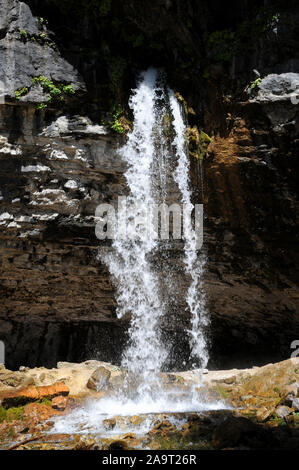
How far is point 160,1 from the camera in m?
7.66

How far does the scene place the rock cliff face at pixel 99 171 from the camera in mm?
7180

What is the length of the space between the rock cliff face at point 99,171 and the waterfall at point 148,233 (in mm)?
353

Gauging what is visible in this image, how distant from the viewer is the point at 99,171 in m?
7.73

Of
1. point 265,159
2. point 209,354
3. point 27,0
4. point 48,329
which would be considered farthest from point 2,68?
point 209,354

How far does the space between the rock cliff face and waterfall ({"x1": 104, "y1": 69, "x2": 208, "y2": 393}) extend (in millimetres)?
353

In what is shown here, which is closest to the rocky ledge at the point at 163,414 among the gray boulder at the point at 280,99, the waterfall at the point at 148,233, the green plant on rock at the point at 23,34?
the waterfall at the point at 148,233

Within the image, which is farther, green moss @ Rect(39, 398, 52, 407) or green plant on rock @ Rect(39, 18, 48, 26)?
green plant on rock @ Rect(39, 18, 48, 26)

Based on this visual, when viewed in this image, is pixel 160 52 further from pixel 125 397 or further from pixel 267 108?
pixel 125 397

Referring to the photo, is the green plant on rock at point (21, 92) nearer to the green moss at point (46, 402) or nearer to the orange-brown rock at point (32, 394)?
the orange-brown rock at point (32, 394)

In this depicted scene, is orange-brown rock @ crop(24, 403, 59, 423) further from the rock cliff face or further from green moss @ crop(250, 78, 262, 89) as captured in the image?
green moss @ crop(250, 78, 262, 89)

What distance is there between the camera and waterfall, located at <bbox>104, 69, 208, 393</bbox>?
7879 millimetres

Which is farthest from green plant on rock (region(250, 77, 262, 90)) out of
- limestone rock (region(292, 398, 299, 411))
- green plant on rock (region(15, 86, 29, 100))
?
limestone rock (region(292, 398, 299, 411))

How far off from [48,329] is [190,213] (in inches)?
217

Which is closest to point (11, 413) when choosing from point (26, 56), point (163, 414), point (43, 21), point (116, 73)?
point (163, 414)
